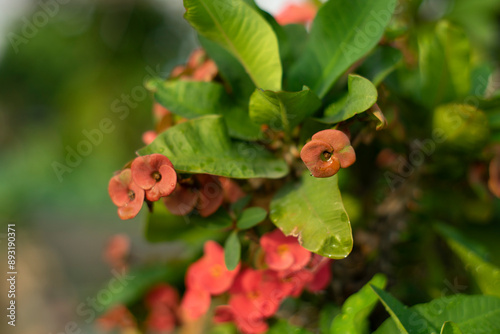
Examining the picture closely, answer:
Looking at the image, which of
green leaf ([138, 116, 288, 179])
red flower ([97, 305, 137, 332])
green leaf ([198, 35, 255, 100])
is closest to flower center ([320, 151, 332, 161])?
green leaf ([138, 116, 288, 179])

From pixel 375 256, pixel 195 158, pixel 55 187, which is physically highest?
pixel 195 158

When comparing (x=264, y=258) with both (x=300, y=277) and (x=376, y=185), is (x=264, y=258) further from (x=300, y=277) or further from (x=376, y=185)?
(x=376, y=185)

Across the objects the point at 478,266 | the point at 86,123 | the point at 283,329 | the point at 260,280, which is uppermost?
the point at 260,280

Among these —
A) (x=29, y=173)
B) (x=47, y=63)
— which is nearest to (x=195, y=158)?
(x=29, y=173)

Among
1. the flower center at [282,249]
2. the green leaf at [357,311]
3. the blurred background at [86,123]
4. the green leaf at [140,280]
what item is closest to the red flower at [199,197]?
the flower center at [282,249]

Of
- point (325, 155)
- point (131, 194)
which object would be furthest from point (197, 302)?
point (325, 155)

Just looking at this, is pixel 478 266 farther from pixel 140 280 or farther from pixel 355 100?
pixel 140 280
